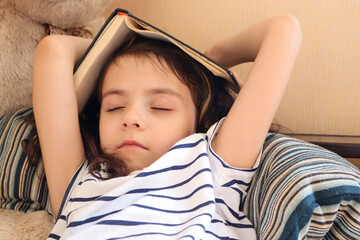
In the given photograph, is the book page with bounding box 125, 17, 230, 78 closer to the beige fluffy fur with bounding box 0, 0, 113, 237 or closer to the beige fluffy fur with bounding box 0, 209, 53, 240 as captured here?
the beige fluffy fur with bounding box 0, 0, 113, 237

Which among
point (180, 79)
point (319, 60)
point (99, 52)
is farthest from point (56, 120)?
point (319, 60)

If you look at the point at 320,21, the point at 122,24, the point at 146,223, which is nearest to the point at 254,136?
the point at 146,223

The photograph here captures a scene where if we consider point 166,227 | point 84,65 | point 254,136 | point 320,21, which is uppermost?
point 320,21

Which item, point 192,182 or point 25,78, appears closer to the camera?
point 192,182

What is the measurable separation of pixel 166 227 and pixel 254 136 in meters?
0.22

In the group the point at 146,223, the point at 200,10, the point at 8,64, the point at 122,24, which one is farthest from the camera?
the point at 200,10

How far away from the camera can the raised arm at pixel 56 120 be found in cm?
76

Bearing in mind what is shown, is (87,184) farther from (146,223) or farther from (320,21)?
(320,21)

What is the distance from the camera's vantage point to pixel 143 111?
28.6 inches

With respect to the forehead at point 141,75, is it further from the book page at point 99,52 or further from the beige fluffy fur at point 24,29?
the beige fluffy fur at point 24,29

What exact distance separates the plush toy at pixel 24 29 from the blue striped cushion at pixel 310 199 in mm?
605

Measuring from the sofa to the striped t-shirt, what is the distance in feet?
0.15

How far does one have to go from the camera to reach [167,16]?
1099 mm

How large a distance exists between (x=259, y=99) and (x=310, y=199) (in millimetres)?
204
